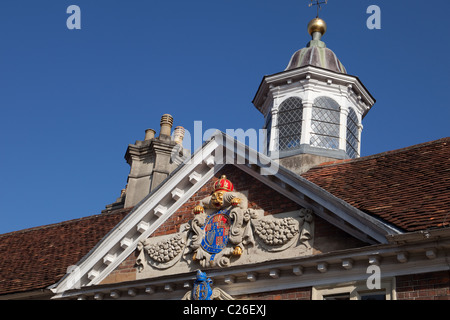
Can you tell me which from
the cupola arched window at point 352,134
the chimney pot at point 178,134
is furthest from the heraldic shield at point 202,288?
the chimney pot at point 178,134

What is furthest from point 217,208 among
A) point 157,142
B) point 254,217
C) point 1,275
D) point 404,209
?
point 157,142

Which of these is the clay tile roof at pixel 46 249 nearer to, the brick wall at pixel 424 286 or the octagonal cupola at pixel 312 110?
the octagonal cupola at pixel 312 110

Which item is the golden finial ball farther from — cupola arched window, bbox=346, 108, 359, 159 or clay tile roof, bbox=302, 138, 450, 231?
clay tile roof, bbox=302, 138, 450, 231

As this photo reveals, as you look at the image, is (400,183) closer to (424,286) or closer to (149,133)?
(424,286)

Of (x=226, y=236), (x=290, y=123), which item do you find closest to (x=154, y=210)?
(x=226, y=236)

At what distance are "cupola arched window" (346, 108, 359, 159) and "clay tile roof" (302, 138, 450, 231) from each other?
3163 millimetres

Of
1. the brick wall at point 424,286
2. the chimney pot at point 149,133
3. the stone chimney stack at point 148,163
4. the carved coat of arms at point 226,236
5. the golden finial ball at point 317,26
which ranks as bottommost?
the brick wall at point 424,286

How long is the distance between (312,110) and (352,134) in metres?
1.55

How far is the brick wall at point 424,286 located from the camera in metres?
11.8

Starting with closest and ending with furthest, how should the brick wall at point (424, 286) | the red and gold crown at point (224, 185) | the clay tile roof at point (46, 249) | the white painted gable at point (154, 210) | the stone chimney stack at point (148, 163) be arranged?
the brick wall at point (424, 286) → the red and gold crown at point (224, 185) → the white painted gable at point (154, 210) → the clay tile roof at point (46, 249) → the stone chimney stack at point (148, 163)

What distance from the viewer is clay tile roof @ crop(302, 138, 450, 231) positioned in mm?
12703

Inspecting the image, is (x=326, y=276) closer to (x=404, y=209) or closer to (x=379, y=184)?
(x=404, y=209)

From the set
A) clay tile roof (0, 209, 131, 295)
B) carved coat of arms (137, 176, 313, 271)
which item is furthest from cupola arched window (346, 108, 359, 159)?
clay tile roof (0, 209, 131, 295)

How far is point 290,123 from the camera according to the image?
20.4 m
